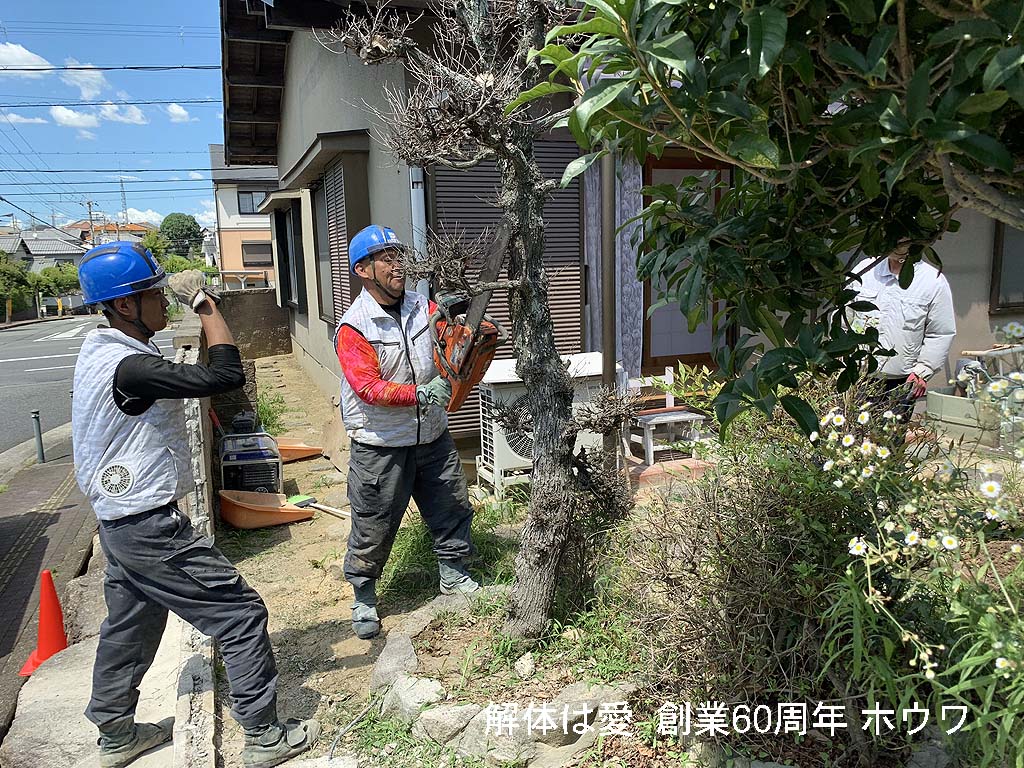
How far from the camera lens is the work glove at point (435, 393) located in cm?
352

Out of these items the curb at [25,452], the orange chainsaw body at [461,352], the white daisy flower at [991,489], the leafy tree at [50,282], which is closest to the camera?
the white daisy flower at [991,489]

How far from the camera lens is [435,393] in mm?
3523

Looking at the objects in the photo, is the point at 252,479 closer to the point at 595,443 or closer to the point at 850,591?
the point at 595,443

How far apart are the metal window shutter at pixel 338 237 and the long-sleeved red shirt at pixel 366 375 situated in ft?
11.4

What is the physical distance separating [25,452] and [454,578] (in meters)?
8.44

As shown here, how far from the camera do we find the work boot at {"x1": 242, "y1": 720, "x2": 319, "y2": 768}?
2777mm

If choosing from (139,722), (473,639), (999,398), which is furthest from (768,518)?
(139,722)

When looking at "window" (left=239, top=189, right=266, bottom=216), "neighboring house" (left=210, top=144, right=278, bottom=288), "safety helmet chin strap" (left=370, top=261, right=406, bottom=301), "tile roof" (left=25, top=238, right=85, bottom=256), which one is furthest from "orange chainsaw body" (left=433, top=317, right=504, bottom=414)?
"tile roof" (left=25, top=238, right=85, bottom=256)

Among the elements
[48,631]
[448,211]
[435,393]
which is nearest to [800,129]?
[435,393]

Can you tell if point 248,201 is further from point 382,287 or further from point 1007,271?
point 382,287

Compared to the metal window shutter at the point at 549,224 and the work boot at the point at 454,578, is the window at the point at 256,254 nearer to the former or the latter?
the metal window shutter at the point at 549,224

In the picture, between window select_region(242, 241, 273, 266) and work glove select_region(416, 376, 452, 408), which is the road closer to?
work glove select_region(416, 376, 452, 408)

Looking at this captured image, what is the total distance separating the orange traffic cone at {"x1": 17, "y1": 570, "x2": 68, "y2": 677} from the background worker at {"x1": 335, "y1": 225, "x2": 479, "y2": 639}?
174cm

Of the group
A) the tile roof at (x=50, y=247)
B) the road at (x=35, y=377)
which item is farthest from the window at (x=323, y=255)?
the tile roof at (x=50, y=247)
